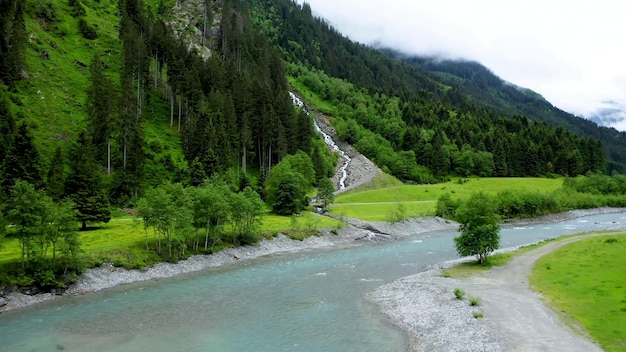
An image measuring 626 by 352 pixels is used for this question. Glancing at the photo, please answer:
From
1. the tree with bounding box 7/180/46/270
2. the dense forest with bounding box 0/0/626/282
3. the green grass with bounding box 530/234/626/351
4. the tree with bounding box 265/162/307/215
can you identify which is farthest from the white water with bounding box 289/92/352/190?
the tree with bounding box 7/180/46/270

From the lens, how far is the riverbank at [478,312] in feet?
102

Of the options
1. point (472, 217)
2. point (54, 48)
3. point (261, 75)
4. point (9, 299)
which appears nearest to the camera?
point (9, 299)

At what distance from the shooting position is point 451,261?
217 feet

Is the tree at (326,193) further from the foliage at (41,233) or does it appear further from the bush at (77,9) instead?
the bush at (77,9)

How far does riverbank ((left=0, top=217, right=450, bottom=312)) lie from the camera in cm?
4731

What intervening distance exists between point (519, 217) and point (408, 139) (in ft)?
244

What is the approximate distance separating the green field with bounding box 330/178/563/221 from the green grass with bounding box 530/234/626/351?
1707 inches

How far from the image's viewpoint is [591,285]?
43.4m

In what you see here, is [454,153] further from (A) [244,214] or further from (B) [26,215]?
(B) [26,215]

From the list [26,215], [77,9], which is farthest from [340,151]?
[26,215]

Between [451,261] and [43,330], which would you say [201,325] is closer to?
[43,330]

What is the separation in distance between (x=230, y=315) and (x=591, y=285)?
118 feet

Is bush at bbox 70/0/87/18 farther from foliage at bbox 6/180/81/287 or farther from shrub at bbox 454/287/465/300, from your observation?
shrub at bbox 454/287/465/300

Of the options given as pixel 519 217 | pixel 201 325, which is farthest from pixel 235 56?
pixel 201 325
